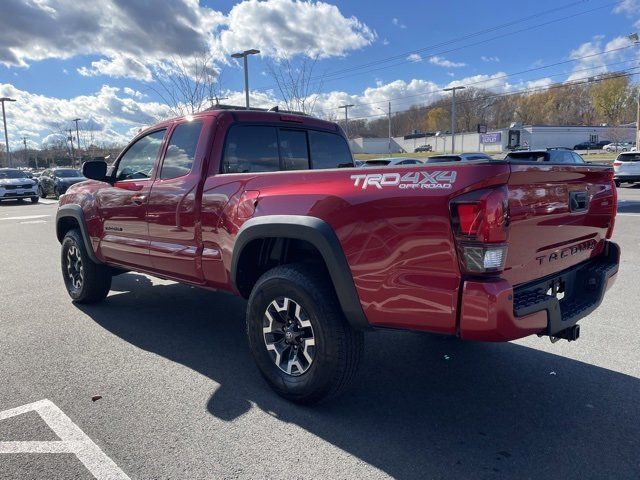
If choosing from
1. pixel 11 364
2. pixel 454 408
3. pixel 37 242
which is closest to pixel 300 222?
pixel 454 408

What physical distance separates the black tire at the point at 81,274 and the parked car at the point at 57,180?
19.9 metres

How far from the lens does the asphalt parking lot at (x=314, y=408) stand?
104 inches

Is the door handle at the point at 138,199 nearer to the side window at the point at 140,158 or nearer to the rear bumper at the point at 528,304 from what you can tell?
the side window at the point at 140,158

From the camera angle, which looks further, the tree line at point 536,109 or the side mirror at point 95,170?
the tree line at point 536,109

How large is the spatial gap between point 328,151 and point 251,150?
3.16ft

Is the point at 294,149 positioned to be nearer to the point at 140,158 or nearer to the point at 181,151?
the point at 181,151

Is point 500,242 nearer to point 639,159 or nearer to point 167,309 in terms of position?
point 167,309

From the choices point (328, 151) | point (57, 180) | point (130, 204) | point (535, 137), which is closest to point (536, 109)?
point (535, 137)

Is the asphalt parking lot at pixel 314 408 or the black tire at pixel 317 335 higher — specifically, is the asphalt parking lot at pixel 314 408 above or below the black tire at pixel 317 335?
below

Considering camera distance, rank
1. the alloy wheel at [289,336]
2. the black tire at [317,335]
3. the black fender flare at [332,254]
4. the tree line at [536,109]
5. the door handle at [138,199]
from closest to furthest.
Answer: the black fender flare at [332,254] < the black tire at [317,335] < the alloy wheel at [289,336] < the door handle at [138,199] < the tree line at [536,109]

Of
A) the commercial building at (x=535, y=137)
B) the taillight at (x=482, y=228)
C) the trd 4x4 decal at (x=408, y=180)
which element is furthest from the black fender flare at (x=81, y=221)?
the commercial building at (x=535, y=137)

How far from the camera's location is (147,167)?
461 centimetres

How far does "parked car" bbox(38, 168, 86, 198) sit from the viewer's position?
23812 mm

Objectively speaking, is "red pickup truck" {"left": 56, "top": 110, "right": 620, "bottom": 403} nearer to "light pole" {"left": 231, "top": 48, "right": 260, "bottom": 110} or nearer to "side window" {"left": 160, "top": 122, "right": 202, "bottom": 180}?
"side window" {"left": 160, "top": 122, "right": 202, "bottom": 180}
